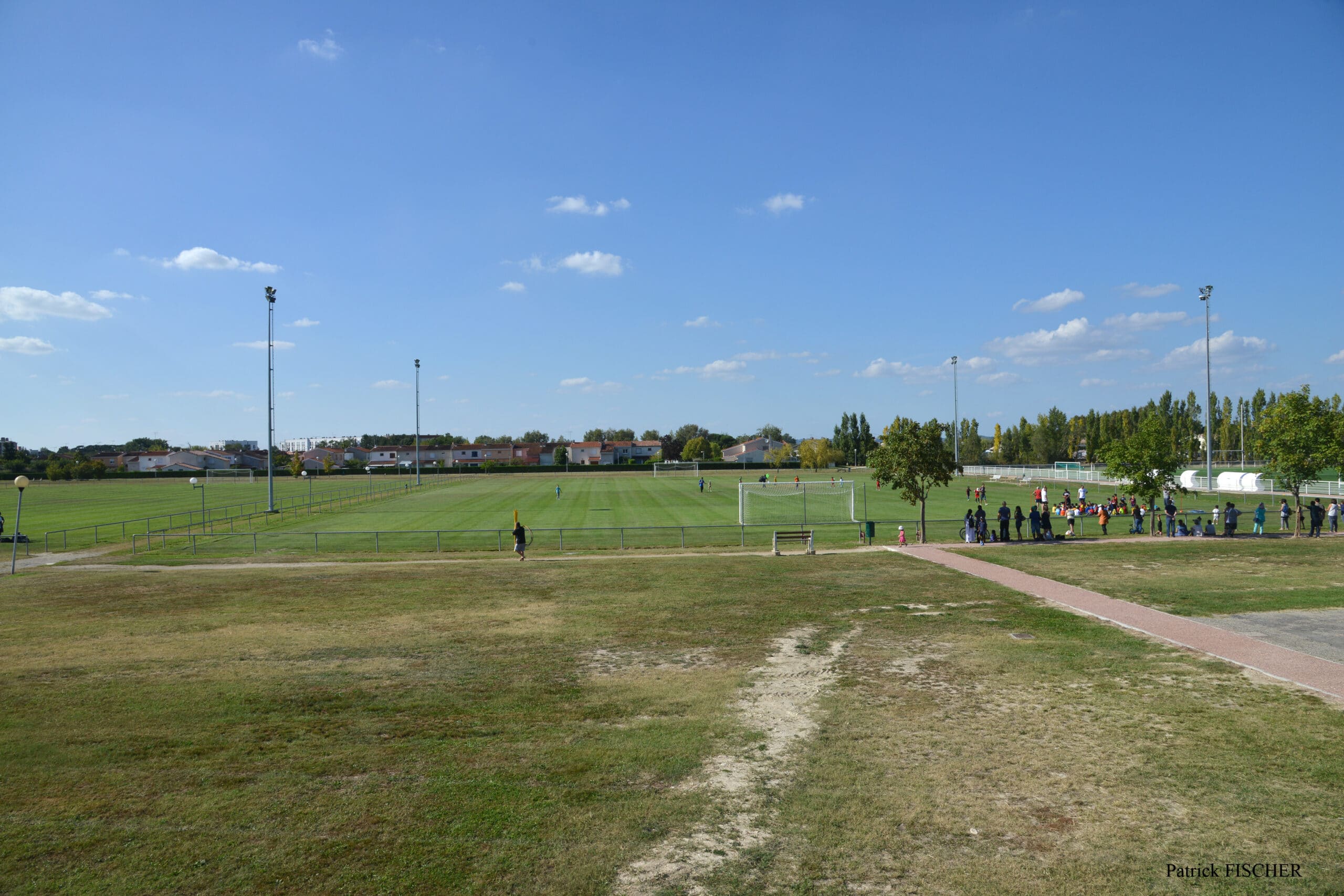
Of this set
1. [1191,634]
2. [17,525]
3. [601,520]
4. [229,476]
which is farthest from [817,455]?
[1191,634]

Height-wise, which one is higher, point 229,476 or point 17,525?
point 17,525

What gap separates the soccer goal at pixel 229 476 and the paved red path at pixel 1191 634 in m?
110

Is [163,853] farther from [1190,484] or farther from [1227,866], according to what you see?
[1190,484]

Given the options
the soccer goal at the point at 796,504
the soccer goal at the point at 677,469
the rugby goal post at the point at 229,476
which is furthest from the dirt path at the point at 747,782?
the rugby goal post at the point at 229,476

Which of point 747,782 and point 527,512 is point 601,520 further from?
point 747,782

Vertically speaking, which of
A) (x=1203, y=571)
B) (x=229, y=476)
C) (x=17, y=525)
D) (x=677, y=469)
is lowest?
(x=1203, y=571)

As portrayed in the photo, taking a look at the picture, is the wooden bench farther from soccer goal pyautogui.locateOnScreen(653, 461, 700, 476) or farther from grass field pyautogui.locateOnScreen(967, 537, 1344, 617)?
soccer goal pyautogui.locateOnScreen(653, 461, 700, 476)

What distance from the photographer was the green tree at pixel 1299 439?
30422 mm

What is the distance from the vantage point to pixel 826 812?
285 inches

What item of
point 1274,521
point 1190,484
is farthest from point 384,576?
point 1190,484

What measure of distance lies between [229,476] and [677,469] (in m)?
75.3

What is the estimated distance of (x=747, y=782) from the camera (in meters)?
8.02

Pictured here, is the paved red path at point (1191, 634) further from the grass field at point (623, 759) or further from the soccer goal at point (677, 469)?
the soccer goal at point (677, 469)

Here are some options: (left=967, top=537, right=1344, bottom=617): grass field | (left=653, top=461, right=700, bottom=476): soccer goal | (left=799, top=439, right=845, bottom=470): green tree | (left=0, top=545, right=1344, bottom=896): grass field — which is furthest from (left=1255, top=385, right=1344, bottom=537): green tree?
(left=799, top=439, right=845, bottom=470): green tree
